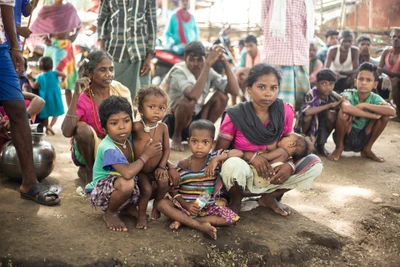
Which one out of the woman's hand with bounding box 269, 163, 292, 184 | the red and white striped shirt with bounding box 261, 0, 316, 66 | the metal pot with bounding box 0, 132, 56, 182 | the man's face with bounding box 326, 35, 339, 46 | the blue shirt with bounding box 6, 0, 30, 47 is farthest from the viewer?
the man's face with bounding box 326, 35, 339, 46

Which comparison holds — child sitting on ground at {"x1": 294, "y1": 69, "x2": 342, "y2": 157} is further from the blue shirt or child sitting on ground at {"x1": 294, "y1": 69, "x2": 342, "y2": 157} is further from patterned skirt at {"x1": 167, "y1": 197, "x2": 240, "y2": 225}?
the blue shirt

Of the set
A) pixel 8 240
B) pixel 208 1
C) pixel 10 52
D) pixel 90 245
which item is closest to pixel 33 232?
pixel 8 240

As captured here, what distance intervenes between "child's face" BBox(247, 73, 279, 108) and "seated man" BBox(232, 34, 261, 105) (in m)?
4.78

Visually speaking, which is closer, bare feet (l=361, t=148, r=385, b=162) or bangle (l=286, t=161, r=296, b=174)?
bangle (l=286, t=161, r=296, b=174)

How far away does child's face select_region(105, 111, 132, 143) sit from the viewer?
9.62ft

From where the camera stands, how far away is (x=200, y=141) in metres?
3.13

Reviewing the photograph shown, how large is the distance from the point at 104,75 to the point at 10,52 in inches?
27.6

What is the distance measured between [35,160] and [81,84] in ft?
2.38

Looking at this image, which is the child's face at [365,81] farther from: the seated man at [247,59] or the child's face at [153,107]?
the seated man at [247,59]

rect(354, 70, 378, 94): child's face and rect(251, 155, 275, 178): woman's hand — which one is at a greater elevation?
rect(354, 70, 378, 94): child's face

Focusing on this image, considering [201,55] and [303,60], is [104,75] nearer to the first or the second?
[201,55]

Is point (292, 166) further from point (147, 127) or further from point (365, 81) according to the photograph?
point (365, 81)

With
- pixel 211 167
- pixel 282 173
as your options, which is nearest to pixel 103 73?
pixel 211 167

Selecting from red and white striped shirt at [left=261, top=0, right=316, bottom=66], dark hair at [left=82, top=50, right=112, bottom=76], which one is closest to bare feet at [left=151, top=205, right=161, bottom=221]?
dark hair at [left=82, top=50, right=112, bottom=76]
